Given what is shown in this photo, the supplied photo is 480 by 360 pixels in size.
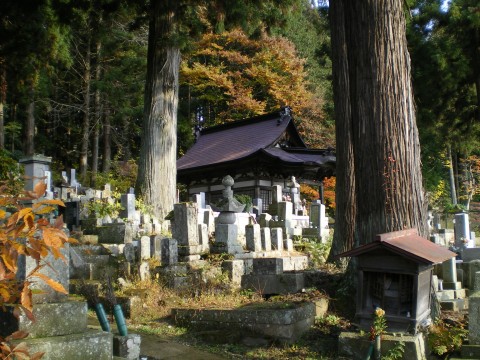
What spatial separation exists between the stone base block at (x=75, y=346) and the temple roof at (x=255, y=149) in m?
18.4

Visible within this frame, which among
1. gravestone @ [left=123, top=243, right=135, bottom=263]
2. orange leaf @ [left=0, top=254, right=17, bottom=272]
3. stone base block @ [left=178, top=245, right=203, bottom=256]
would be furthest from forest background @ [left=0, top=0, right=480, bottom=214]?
orange leaf @ [left=0, top=254, right=17, bottom=272]

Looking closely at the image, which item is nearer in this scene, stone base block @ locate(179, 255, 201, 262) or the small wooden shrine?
the small wooden shrine

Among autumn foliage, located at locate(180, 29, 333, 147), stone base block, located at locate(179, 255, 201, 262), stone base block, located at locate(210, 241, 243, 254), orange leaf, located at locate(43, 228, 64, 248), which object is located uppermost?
autumn foliage, located at locate(180, 29, 333, 147)

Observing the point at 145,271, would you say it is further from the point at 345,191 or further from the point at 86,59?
the point at 86,59

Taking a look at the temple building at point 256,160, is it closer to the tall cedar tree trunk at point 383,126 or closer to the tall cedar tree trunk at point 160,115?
the tall cedar tree trunk at point 160,115

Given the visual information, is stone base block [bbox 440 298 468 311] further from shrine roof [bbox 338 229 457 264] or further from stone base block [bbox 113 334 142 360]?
stone base block [bbox 113 334 142 360]

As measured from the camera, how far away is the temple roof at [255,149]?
22000 mm

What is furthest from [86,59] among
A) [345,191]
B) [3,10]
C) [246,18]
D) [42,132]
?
[345,191]

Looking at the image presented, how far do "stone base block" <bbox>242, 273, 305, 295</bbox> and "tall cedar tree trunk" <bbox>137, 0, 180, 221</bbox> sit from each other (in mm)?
4961

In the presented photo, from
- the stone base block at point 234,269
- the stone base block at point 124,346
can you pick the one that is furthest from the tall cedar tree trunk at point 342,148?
the stone base block at point 124,346

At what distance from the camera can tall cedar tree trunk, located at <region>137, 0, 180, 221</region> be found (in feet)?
39.7

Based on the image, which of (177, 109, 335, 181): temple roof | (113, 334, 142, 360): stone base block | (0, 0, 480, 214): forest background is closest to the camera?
(113, 334, 142, 360): stone base block

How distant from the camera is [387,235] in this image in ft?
17.0

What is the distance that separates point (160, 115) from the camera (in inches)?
489
